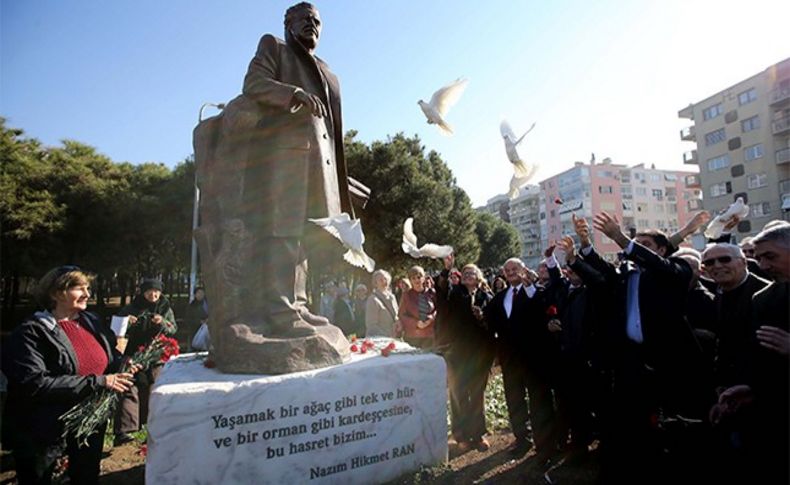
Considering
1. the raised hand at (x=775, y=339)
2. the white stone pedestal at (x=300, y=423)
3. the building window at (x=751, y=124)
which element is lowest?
the white stone pedestal at (x=300, y=423)

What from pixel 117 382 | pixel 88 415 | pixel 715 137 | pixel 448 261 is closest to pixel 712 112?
pixel 715 137

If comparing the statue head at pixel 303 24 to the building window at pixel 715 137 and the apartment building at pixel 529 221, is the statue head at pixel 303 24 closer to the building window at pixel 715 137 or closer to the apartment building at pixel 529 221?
the building window at pixel 715 137

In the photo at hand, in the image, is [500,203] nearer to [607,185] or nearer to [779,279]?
[607,185]

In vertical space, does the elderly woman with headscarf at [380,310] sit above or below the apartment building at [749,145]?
below

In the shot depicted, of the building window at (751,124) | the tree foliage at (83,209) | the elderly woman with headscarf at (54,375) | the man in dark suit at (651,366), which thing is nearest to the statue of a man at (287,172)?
the elderly woman with headscarf at (54,375)

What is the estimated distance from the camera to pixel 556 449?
439 cm

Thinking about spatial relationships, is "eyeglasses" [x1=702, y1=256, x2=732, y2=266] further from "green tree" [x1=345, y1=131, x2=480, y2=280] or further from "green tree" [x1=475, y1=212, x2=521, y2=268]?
"green tree" [x1=475, y1=212, x2=521, y2=268]

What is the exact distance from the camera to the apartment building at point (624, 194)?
56094 millimetres

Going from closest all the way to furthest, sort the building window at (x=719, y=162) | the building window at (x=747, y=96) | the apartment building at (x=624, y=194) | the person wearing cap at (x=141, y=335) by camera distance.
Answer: the person wearing cap at (x=141, y=335)
the building window at (x=747, y=96)
the building window at (x=719, y=162)
the apartment building at (x=624, y=194)

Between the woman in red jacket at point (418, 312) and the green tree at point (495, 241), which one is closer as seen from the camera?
the woman in red jacket at point (418, 312)

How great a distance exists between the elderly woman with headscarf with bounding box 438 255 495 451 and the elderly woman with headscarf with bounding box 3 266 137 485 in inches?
123

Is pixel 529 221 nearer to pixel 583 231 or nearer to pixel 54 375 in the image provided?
pixel 583 231

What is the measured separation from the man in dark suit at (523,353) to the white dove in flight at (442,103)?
79.1 inches

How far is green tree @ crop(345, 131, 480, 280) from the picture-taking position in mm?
19969
